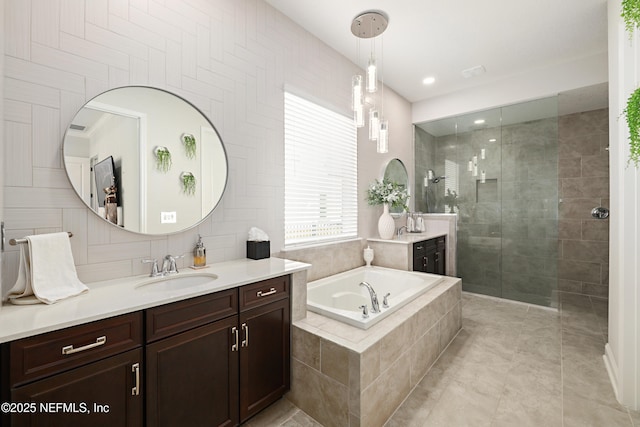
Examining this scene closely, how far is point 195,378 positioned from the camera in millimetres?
1381

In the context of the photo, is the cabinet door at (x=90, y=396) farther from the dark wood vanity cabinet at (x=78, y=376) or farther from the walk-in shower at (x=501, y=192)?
the walk-in shower at (x=501, y=192)

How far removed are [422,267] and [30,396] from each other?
136 inches

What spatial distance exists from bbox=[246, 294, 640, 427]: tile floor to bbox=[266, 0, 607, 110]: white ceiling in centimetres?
284

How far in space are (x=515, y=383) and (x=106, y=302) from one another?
266 centimetres

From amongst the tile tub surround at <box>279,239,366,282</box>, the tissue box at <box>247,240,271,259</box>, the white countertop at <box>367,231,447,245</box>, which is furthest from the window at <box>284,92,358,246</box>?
the white countertop at <box>367,231,447,245</box>

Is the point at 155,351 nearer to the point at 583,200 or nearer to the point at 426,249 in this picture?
the point at 426,249

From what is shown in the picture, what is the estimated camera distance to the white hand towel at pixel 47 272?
3.88 feet

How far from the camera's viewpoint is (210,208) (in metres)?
1.96

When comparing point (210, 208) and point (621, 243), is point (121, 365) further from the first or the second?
point (621, 243)

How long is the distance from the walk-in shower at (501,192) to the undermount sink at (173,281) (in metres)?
3.56

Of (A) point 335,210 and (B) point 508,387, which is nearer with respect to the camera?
(B) point 508,387

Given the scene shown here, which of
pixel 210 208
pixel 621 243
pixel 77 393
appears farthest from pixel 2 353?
pixel 621 243

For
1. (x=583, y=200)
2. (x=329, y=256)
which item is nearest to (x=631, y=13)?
(x=329, y=256)

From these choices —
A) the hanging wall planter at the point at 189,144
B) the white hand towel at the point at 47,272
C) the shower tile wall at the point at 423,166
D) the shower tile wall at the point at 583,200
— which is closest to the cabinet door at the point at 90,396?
the white hand towel at the point at 47,272
